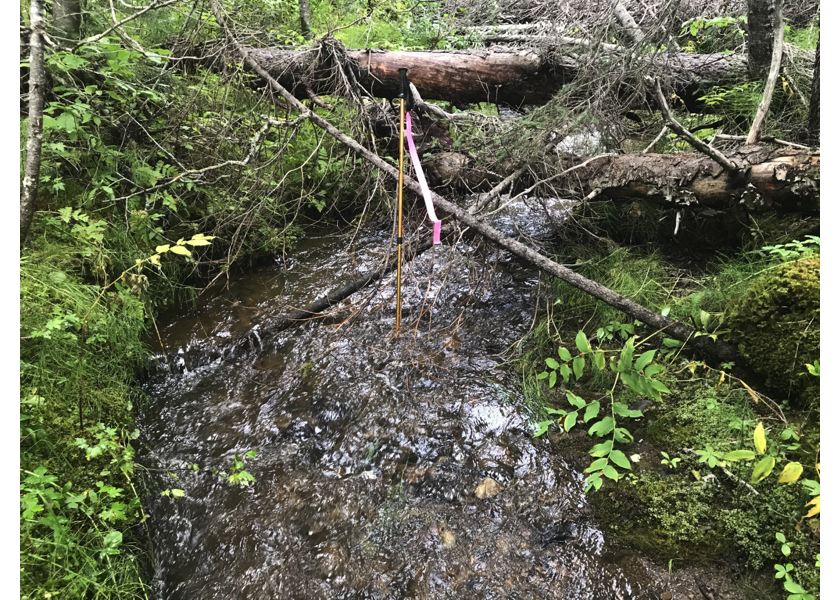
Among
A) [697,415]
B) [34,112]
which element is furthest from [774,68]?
[34,112]

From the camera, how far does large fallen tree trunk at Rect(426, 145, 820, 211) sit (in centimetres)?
321

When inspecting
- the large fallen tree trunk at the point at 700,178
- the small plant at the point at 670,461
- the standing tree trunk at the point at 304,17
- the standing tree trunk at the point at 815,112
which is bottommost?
the small plant at the point at 670,461

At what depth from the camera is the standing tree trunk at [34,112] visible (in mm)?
2002

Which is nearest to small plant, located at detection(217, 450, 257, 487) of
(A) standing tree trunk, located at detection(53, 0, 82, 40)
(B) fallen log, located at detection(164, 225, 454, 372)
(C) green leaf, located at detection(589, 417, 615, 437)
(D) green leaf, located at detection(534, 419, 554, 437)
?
(B) fallen log, located at detection(164, 225, 454, 372)

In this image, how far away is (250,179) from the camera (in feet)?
15.0

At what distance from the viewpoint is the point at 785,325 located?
7.88 feet

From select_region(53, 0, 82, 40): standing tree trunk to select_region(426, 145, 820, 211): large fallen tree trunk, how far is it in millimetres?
3639

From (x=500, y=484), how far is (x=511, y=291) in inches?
88.4

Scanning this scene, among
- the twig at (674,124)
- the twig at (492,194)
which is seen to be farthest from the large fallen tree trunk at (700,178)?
the twig at (492,194)

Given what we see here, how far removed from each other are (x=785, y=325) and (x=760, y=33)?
331 centimetres

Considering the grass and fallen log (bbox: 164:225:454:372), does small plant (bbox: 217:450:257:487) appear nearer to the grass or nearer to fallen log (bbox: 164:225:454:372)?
the grass

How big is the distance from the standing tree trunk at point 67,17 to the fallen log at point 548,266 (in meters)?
1.15

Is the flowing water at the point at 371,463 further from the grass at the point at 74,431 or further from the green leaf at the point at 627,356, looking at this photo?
the green leaf at the point at 627,356

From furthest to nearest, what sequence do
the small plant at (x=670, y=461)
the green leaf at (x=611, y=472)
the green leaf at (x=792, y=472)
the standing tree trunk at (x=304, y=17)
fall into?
the standing tree trunk at (x=304, y=17), the small plant at (x=670, y=461), the green leaf at (x=611, y=472), the green leaf at (x=792, y=472)
